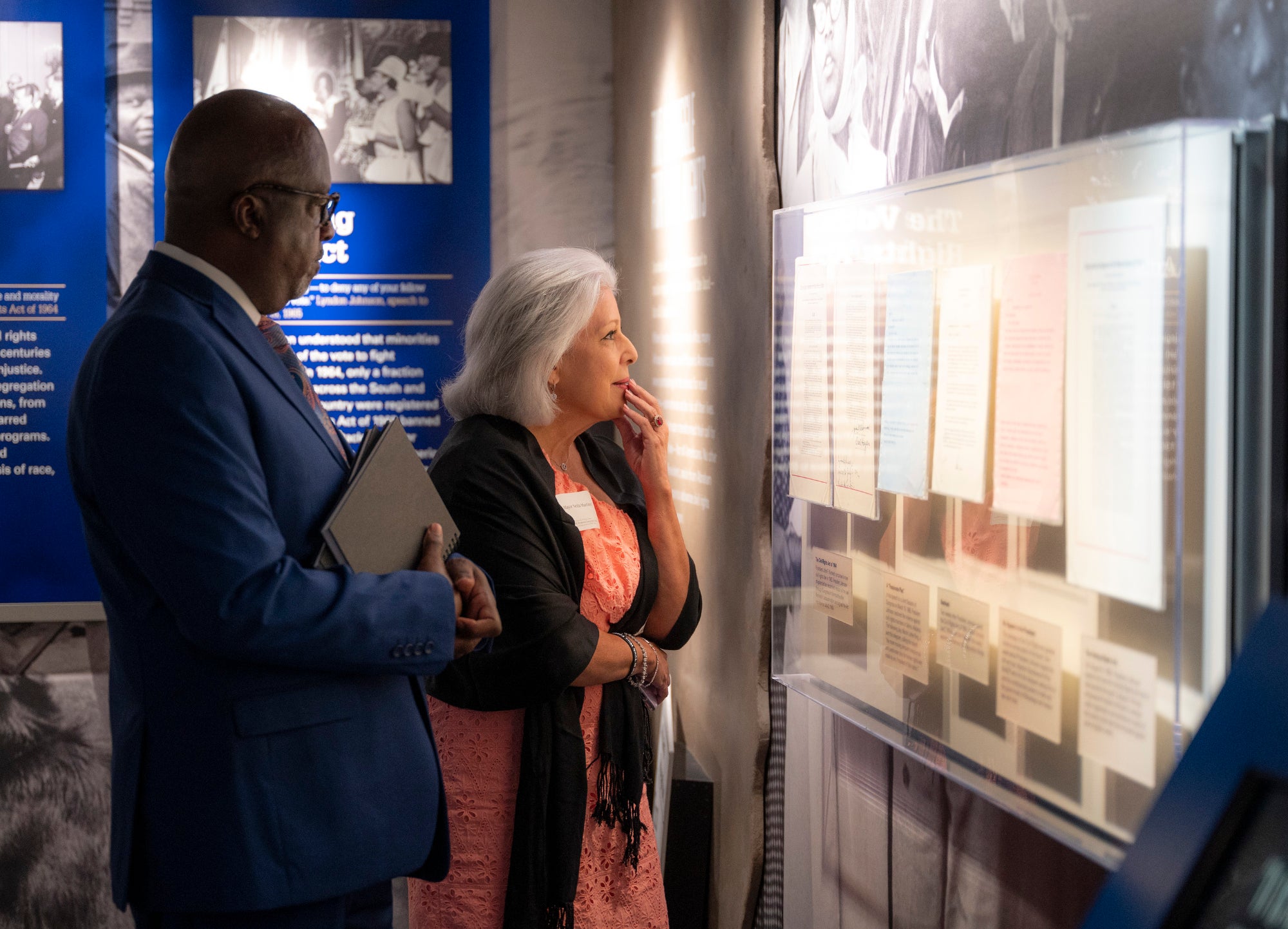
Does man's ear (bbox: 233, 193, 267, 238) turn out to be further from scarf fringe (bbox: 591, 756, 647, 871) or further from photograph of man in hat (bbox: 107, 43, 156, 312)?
photograph of man in hat (bbox: 107, 43, 156, 312)

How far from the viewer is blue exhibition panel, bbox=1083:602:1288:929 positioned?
76 cm

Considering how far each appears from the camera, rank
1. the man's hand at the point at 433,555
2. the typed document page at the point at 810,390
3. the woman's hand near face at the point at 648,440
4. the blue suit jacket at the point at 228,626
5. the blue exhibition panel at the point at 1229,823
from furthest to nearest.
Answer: the woman's hand near face at the point at 648,440
the typed document page at the point at 810,390
the man's hand at the point at 433,555
the blue suit jacket at the point at 228,626
the blue exhibition panel at the point at 1229,823

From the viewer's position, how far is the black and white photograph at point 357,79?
13.0 feet

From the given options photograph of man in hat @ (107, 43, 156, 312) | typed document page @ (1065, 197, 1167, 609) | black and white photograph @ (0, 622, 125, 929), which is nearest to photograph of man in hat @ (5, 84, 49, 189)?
photograph of man in hat @ (107, 43, 156, 312)

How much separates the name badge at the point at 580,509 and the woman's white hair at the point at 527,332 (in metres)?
0.16

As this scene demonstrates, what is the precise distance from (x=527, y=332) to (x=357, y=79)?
6.90 ft

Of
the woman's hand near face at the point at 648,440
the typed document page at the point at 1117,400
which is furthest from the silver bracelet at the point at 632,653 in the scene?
the typed document page at the point at 1117,400

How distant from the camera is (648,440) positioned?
2.45 meters

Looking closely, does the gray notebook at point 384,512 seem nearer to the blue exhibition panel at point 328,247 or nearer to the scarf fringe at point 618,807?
the scarf fringe at point 618,807

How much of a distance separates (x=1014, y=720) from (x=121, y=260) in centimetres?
353

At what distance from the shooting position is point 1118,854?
123 centimetres

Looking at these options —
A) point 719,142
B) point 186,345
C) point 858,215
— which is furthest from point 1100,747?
point 719,142

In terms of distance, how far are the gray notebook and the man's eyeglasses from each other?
1.05ft

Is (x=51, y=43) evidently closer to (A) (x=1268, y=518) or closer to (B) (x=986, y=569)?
(B) (x=986, y=569)
